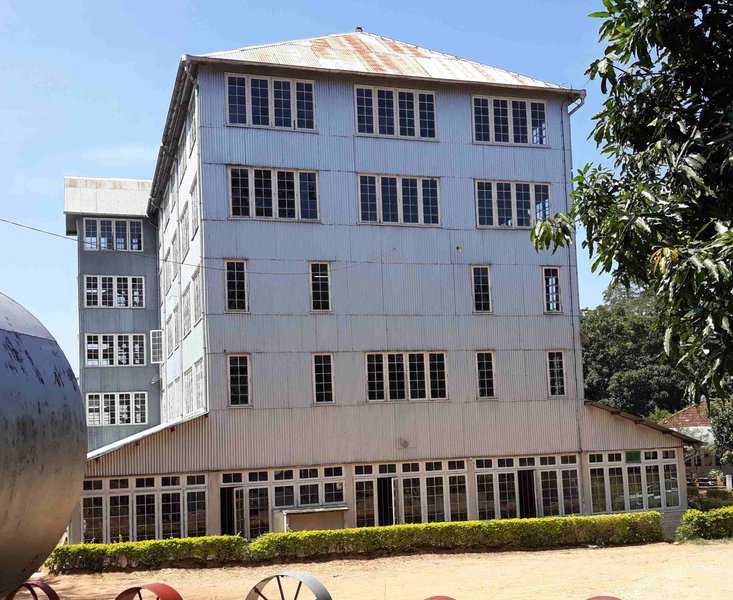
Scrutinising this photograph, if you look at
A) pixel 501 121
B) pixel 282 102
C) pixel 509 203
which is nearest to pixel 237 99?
pixel 282 102

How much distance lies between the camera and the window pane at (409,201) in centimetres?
2942

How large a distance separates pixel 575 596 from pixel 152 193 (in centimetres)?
2837

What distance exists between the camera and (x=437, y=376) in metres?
29.1

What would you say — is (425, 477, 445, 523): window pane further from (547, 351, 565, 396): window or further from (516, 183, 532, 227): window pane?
(516, 183, 532, 227): window pane

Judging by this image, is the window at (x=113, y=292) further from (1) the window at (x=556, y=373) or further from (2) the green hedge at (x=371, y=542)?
(1) the window at (x=556, y=373)

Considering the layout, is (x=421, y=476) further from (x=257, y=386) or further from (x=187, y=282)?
(x=187, y=282)

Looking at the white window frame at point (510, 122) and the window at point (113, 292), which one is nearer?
the white window frame at point (510, 122)

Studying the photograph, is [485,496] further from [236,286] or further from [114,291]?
[114,291]

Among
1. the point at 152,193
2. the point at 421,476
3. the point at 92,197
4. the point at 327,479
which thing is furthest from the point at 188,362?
the point at 92,197

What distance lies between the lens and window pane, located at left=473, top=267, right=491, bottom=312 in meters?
29.8

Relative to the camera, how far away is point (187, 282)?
3152 cm

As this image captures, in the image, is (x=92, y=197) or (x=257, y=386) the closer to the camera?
(x=257, y=386)

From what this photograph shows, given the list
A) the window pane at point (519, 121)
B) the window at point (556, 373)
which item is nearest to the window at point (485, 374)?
the window at point (556, 373)

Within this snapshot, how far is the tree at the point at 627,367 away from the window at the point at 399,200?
33163 mm
